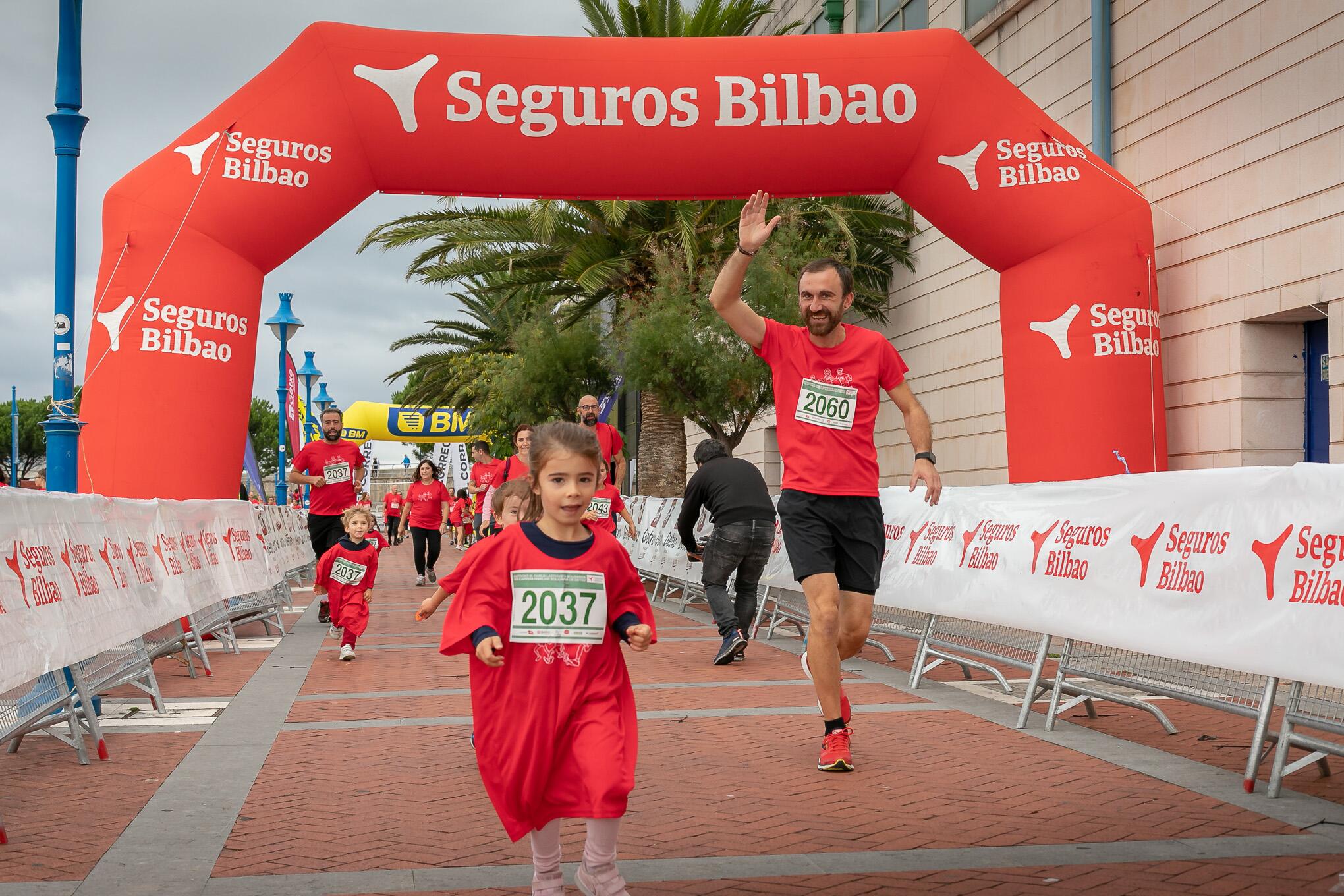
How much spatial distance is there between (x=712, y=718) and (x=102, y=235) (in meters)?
7.16

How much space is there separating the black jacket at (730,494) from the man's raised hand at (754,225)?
16.2 feet

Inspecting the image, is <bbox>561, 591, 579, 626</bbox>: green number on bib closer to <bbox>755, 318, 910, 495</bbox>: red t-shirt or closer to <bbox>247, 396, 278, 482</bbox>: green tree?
<bbox>755, 318, 910, 495</bbox>: red t-shirt

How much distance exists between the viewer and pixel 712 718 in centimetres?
709

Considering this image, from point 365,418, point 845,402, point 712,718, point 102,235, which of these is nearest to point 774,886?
point 845,402

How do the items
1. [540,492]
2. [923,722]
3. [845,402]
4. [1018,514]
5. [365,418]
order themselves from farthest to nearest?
[365,418] < [1018,514] < [923,722] < [845,402] < [540,492]

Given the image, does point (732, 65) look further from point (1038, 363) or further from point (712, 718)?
point (712, 718)

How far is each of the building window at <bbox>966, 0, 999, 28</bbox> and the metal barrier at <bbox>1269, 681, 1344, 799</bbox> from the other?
1351cm

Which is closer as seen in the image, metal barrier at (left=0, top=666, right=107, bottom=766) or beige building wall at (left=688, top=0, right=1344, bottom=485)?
metal barrier at (left=0, top=666, right=107, bottom=766)

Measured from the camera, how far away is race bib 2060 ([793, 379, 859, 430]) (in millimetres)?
5734

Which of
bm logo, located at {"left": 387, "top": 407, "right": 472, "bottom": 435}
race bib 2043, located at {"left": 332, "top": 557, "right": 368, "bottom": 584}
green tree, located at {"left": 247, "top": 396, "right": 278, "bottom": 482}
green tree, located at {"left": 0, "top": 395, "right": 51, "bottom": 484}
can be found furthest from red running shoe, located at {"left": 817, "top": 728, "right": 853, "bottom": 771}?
green tree, located at {"left": 247, "top": 396, "right": 278, "bottom": 482}

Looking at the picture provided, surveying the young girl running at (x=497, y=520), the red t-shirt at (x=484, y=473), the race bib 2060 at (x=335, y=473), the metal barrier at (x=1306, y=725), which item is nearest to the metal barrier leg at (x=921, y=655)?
the young girl running at (x=497, y=520)

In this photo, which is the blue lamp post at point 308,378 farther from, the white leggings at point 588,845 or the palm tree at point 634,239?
the white leggings at point 588,845

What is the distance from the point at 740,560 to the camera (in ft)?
33.5

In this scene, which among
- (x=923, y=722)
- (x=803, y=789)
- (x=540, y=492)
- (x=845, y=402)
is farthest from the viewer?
(x=923, y=722)
